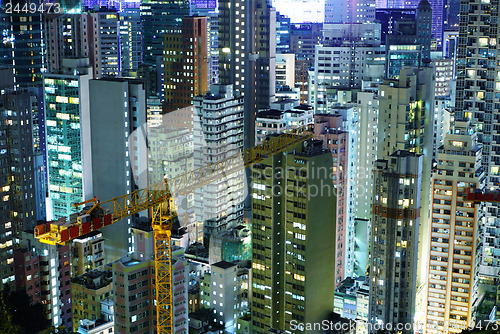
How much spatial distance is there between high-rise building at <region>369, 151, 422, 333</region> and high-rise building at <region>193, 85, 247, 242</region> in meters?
14.2

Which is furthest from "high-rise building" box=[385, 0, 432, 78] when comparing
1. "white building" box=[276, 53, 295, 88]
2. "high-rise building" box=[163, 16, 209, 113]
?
"high-rise building" box=[163, 16, 209, 113]

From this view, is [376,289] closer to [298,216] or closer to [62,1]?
[298,216]

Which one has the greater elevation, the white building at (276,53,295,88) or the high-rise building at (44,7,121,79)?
the high-rise building at (44,7,121,79)

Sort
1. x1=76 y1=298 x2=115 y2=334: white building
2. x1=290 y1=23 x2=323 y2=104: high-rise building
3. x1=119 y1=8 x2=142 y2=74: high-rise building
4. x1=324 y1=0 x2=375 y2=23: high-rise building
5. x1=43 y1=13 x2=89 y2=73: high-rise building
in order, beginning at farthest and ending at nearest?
x1=290 y1=23 x2=323 y2=104: high-rise building < x1=119 y1=8 x2=142 y2=74: high-rise building < x1=324 y1=0 x2=375 y2=23: high-rise building < x1=43 y1=13 x2=89 y2=73: high-rise building < x1=76 y1=298 x2=115 y2=334: white building

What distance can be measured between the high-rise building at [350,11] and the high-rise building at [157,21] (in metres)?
14.3

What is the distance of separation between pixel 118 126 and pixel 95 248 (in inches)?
241

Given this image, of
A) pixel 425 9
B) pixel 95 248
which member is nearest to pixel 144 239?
pixel 95 248

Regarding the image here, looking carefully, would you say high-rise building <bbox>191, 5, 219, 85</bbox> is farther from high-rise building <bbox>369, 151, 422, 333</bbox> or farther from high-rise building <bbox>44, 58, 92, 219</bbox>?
high-rise building <bbox>369, 151, 422, 333</bbox>

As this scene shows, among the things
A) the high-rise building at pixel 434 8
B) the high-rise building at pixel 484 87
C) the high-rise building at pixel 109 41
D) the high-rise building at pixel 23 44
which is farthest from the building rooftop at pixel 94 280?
the high-rise building at pixel 434 8

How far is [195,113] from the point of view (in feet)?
159

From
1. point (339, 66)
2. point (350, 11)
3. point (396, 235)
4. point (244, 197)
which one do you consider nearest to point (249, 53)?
point (339, 66)

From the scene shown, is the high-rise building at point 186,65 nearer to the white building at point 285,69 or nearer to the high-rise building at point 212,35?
the high-rise building at point 212,35

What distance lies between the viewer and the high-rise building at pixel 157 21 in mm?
73438

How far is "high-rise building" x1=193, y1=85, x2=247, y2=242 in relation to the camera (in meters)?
44.8
